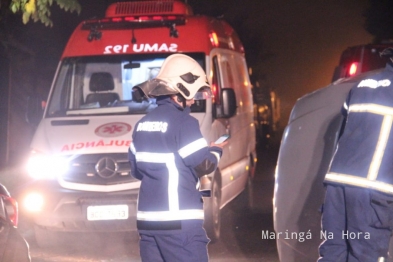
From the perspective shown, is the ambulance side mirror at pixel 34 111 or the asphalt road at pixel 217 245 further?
the ambulance side mirror at pixel 34 111

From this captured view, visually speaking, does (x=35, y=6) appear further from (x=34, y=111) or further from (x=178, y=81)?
(x=178, y=81)

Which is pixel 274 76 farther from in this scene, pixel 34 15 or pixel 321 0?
pixel 34 15

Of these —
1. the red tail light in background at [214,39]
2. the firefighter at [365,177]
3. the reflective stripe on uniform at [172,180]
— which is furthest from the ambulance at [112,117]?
the firefighter at [365,177]

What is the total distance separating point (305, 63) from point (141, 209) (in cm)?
5096

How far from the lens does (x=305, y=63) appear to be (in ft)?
178

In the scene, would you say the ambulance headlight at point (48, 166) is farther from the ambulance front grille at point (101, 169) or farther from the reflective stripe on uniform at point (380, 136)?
the reflective stripe on uniform at point (380, 136)

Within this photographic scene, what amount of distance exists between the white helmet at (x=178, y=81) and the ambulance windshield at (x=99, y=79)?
3.73 metres

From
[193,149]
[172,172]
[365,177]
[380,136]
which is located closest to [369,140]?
[380,136]

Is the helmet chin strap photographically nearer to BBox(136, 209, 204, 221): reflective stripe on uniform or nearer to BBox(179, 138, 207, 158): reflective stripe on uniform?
BBox(179, 138, 207, 158): reflective stripe on uniform

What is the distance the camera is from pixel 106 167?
720cm

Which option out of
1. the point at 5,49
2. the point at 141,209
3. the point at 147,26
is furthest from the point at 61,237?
the point at 5,49

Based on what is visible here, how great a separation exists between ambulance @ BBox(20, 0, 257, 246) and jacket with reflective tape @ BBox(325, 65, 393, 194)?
3549 mm

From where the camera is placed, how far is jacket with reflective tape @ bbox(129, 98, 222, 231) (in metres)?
4.06

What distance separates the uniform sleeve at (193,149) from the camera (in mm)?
4023
